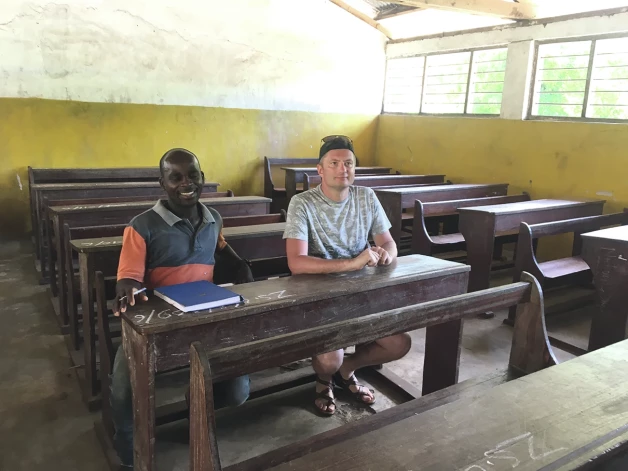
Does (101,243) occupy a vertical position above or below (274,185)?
above

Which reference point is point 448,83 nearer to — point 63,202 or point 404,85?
point 404,85

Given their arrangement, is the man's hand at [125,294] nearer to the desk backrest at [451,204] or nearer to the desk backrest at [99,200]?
the desk backrest at [99,200]

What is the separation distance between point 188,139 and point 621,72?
525 cm

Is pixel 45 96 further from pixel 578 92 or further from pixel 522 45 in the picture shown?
pixel 578 92

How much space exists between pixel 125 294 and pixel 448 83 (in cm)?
630

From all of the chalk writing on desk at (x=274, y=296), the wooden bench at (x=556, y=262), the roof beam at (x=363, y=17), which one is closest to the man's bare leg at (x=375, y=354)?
the chalk writing on desk at (x=274, y=296)

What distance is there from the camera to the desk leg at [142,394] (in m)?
1.61

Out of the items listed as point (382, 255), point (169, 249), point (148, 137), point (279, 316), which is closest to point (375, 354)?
point (382, 255)

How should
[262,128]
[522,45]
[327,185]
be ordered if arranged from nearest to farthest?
[327,185] → [522,45] → [262,128]

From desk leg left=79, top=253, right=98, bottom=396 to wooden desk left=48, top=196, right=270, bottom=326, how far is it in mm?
815

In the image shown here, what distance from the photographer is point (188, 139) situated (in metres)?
6.97

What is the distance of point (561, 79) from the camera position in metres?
5.53

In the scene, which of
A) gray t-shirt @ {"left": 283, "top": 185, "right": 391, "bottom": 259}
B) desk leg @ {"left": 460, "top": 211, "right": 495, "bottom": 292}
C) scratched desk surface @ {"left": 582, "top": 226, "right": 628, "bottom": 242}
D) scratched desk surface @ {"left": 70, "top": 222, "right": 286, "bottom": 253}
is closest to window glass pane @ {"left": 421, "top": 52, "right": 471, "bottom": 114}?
desk leg @ {"left": 460, "top": 211, "right": 495, "bottom": 292}

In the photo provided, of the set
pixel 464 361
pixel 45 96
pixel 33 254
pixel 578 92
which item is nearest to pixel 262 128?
Answer: pixel 45 96
